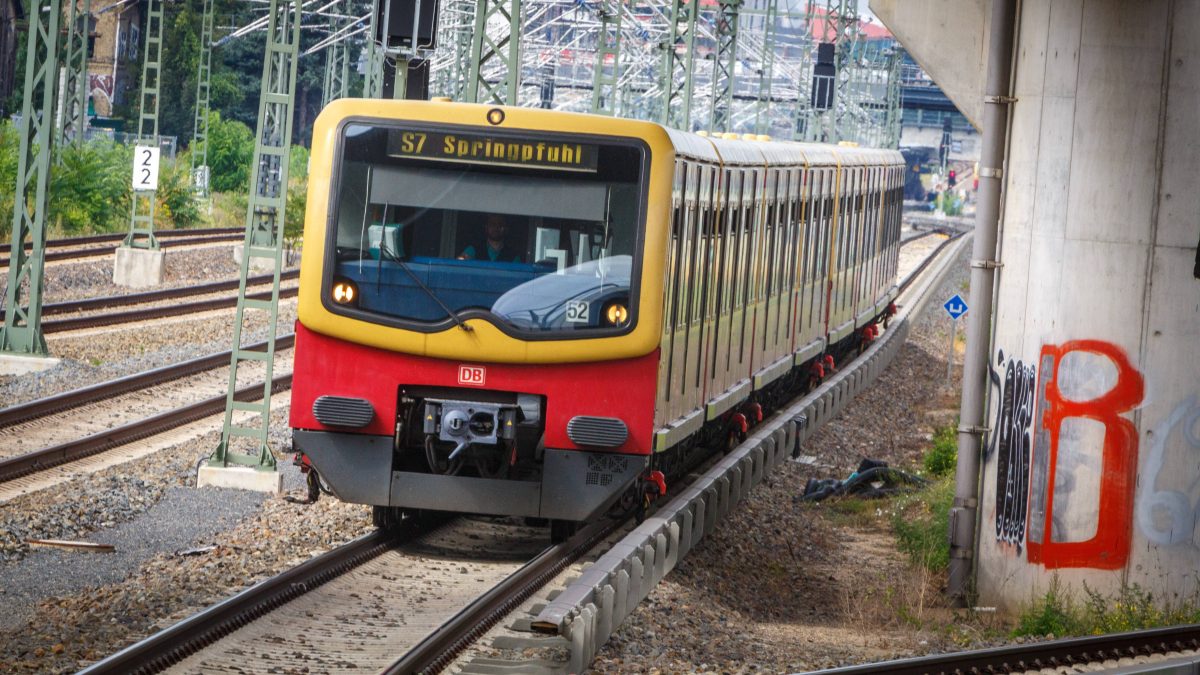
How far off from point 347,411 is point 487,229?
4.80 ft

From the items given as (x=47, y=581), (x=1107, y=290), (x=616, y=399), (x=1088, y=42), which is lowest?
(x=47, y=581)

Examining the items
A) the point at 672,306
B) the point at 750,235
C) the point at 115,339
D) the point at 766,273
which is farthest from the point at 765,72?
the point at 672,306

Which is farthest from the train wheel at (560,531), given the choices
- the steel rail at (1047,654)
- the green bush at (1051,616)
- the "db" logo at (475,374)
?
the steel rail at (1047,654)

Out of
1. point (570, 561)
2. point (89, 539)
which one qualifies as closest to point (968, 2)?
point (570, 561)

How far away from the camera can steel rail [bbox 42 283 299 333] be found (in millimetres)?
25141

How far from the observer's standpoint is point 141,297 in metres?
29.7

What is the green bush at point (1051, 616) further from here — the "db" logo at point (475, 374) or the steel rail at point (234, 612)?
the steel rail at point (234, 612)

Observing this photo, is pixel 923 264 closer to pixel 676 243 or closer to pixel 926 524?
pixel 926 524

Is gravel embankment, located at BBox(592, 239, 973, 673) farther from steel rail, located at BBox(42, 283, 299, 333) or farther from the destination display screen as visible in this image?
steel rail, located at BBox(42, 283, 299, 333)

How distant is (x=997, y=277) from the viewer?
1236 cm

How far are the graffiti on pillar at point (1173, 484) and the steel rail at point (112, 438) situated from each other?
8972mm

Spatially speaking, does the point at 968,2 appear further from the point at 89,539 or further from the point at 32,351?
the point at 32,351

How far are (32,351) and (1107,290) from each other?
14.7m

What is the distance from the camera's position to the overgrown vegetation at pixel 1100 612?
11195mm
